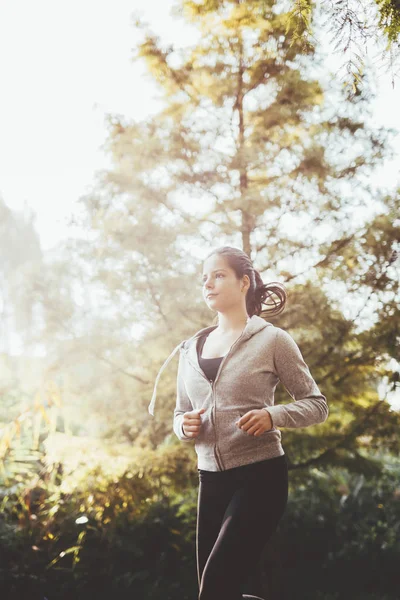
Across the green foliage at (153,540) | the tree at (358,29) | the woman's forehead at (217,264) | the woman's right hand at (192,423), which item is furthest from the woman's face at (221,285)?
the green foliage at (153,540)

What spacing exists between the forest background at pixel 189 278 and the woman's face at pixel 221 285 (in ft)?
5.48

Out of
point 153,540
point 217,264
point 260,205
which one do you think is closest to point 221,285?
point 217,264

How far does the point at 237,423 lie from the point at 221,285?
484 millimetres

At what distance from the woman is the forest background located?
1678mm

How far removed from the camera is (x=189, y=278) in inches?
138

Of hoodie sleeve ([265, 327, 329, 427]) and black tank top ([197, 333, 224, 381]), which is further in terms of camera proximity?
black tank top ([197, 333, 224, 381])

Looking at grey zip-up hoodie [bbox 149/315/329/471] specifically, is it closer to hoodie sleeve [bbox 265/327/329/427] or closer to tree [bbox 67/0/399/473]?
hoodie sleeve [bbox 265/327/329/427]

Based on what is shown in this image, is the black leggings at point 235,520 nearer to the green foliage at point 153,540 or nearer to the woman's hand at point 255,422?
the woman's hand at point 255,422

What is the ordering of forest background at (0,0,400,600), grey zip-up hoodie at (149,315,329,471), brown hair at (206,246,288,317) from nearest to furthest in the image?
grey zip-up hoodie at (149,315,329,471) → brown hair at (206,246,288,317) → forest background at (0,0,400,600)

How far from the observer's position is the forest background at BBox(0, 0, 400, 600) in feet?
10.8

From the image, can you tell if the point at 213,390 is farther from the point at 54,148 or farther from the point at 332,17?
the point at 54,148

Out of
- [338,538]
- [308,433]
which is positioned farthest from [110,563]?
[338,538]

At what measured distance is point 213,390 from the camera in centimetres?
156

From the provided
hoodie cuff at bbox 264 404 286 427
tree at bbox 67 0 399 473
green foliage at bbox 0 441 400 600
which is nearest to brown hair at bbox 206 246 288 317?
hoodie cuff at bbox 264 404 286 427
